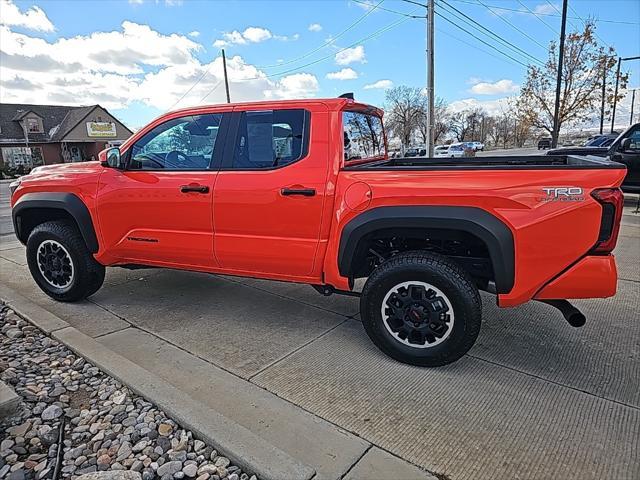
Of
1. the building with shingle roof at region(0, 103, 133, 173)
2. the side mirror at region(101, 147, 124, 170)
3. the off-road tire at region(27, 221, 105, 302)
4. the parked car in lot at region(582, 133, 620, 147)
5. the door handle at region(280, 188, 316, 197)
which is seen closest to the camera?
the door handle at region(280, 188, 316, 197)

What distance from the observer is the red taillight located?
253 centimetres

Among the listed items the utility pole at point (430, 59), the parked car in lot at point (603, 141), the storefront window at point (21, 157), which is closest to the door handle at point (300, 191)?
the utility pole at point (430, 59)

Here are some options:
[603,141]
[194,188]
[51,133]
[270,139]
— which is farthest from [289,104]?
[51,133]

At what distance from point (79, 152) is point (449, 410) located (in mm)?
48089

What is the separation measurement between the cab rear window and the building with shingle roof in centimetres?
4110

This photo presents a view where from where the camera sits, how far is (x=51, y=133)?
42.2m

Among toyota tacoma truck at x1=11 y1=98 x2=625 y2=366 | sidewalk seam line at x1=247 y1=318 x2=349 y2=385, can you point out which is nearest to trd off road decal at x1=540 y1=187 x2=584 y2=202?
toyota tacoma truck at x1=11 y1=98 x2=625 y2=366

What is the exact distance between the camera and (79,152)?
43062 mm

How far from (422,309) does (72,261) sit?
3.29 metres

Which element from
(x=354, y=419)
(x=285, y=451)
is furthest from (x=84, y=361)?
(x=354, y=419)

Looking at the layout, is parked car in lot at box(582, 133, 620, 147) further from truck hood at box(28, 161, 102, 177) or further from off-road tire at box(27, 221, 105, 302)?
off-road tire at box(27, 221, 105, 302)

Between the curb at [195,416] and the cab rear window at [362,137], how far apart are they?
6.50 feet

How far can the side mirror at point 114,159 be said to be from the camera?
3.92 meters

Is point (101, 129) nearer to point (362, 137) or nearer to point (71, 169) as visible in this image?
point (71, 169)
